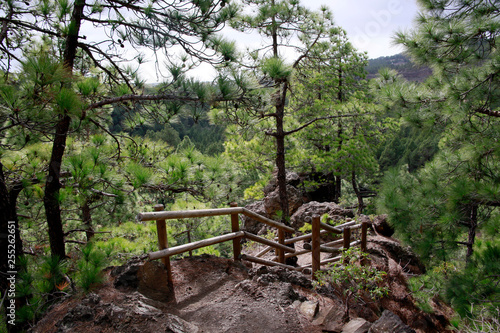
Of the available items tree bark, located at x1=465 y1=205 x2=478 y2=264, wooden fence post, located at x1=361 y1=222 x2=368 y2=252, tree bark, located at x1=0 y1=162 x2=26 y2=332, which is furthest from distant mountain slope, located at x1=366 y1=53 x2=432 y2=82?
tree bark, located at x1=0 y1=162 x2=26 y2=332

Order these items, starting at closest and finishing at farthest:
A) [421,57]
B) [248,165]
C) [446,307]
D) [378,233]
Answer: [421,57] → [446,307] → [378,233] → [248,165]

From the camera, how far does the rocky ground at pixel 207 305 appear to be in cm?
222

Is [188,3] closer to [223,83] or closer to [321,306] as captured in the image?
[223,83]

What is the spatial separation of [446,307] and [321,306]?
4948 mm

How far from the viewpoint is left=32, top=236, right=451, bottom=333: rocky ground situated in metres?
2.22

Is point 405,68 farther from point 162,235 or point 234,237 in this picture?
point 162,235

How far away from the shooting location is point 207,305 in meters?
2.88

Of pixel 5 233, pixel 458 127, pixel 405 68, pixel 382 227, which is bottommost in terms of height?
pixel 382 227

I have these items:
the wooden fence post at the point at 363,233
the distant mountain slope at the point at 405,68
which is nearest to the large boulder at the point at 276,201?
the wooden fence post at the point at 363,233

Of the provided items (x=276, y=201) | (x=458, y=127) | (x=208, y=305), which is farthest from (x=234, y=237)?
(x=276, y=201)

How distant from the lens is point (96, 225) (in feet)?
22.4

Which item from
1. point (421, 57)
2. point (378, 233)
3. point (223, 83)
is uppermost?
point (421, 57)

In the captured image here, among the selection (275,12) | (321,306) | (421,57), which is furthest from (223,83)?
(275,12)

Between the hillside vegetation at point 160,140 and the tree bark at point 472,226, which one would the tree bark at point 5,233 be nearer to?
the hillside vegetation at point 160,140
